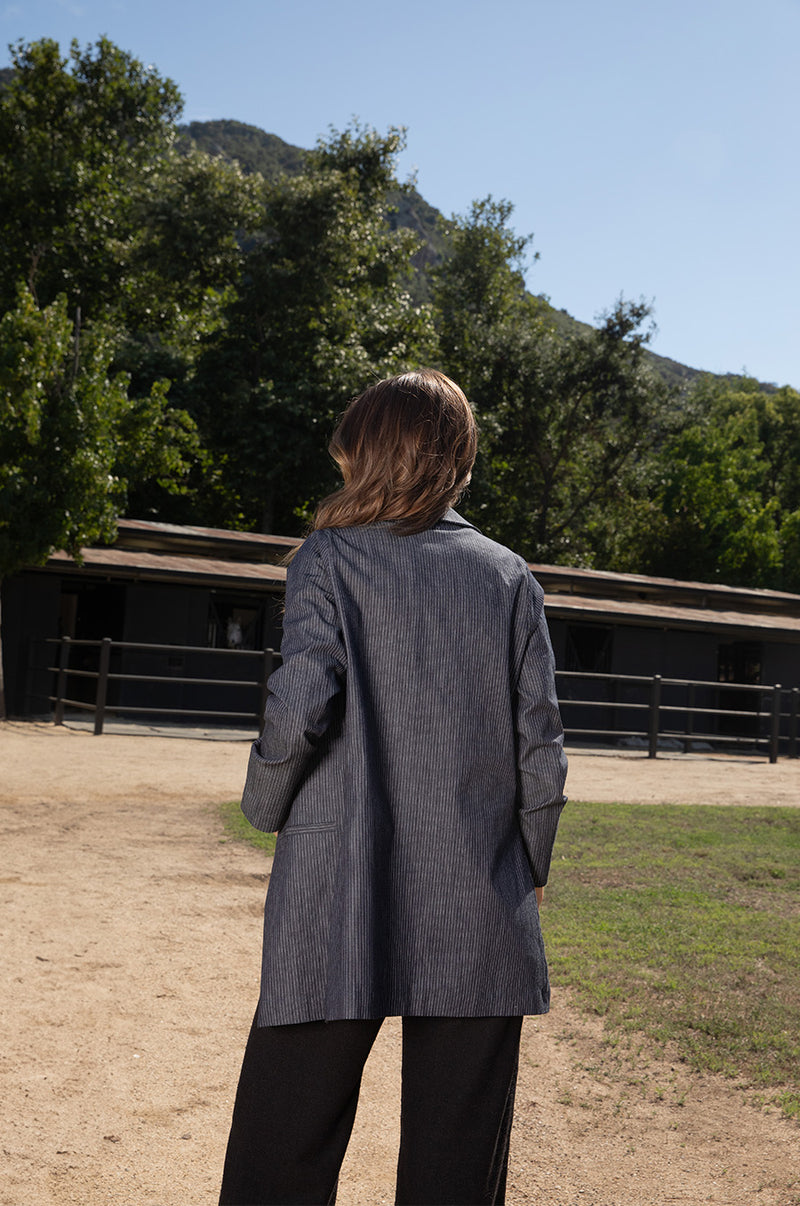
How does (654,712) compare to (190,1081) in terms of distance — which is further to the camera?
(654,712)

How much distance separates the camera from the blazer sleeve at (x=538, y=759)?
1.77m

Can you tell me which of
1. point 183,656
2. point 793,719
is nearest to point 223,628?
point 183,656

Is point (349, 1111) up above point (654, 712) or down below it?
above

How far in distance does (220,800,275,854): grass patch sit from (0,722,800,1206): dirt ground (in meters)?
0.65

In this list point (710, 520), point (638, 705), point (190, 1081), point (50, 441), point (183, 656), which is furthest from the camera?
point (710, 520)

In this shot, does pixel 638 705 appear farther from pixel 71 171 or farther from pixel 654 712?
pixel 71 171

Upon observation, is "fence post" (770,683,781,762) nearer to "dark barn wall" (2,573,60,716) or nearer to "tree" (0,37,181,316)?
"dark barn wall" (2,573,60,716)

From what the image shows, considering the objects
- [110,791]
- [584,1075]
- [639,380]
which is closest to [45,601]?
[110,791]

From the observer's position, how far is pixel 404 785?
1.75 m

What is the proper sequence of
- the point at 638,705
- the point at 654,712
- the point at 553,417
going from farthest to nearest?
the point at 553,417, the point at 654,712, the point at 638,705

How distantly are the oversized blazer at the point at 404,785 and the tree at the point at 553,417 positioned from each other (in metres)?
29.0

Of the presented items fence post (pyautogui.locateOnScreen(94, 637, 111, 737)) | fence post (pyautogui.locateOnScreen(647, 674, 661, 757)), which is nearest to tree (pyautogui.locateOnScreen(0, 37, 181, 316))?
fence post (pyautogui.locateOnScreen(94, 637, 111, 737))

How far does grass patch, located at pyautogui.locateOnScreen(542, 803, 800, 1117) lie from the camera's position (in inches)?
157

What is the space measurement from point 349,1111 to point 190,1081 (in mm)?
1987
